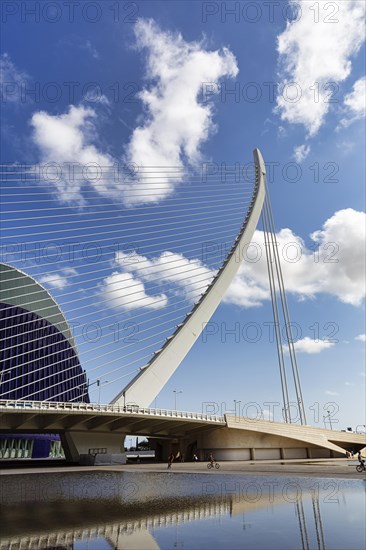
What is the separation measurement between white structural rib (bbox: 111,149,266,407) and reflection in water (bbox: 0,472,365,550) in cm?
2072

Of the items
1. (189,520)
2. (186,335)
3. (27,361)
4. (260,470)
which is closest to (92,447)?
(186,335)

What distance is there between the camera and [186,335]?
116ft

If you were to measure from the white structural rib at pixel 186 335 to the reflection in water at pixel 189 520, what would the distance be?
816 inches

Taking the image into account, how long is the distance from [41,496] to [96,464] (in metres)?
20.9

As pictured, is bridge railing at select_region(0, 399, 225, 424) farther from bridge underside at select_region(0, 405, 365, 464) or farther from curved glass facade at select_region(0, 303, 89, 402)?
curved glass facade at select_region(0, 303, 89, 402)

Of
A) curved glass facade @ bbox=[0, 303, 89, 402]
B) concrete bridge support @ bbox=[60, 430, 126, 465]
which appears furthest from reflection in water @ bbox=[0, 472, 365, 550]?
curved glass facade @ bbox=[0, 303, 89, 402]

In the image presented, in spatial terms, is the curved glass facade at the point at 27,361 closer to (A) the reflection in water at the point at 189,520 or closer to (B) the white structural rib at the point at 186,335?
(B) the white structural rib at the point at 186,335

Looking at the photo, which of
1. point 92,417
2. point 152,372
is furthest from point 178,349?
point 92,417

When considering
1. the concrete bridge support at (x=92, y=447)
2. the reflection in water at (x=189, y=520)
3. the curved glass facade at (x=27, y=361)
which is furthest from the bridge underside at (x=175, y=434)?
the curved glass facade at (x=27, y=361)

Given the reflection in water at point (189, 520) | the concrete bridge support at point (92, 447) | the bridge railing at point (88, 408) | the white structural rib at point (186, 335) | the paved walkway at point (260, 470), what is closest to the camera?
the reflection in water at point (189, 520)

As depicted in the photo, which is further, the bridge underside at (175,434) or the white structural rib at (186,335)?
the white structural rib at (186,335)

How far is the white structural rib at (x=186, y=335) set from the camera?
32.4 m

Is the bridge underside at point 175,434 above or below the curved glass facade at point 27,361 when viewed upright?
below

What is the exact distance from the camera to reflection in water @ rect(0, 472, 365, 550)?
596 centimetres
